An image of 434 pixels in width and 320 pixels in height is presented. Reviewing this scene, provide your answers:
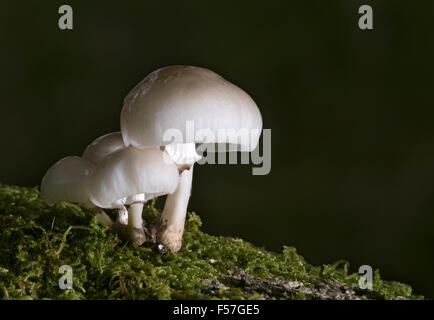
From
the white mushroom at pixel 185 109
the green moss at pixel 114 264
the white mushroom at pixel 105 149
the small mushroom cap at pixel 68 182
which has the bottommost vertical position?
the green moss at pixel 114 264

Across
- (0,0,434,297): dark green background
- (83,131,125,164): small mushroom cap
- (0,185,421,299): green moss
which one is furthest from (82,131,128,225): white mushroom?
(0,0,434,297): dark green background

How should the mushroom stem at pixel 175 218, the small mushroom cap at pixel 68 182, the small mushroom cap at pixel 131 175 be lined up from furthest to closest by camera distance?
the mushroom stem at pixel 175 218 → the small mushroom cap at pixel 68 182 → the small mushroom cap at pixel 131 175

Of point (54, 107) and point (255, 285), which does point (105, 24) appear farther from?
point (255, 285)

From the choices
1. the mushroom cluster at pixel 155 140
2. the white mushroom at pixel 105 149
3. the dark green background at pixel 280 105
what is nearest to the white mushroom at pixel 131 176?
the mushroom cluster at pixel 155 140

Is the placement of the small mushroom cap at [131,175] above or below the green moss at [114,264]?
above

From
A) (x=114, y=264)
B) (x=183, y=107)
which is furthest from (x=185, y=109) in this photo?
(x=114, y=264)

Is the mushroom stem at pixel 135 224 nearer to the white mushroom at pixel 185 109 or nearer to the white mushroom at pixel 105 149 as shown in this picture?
the white mushroom at pixel 105 149

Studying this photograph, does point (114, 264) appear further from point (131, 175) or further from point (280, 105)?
point (280, 105)
